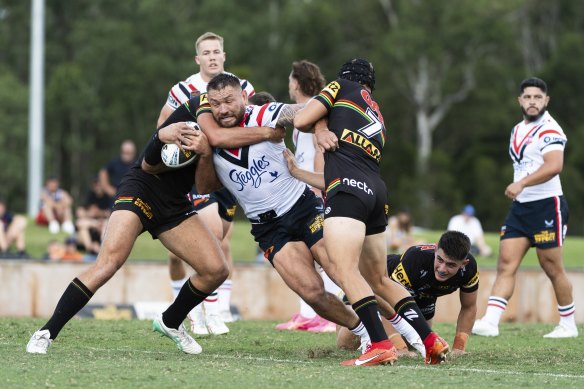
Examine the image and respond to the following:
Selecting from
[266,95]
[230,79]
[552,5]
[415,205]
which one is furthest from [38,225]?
[552,5]

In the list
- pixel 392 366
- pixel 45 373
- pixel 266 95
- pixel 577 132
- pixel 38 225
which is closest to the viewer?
pixel 45 373

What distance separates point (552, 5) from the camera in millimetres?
49031

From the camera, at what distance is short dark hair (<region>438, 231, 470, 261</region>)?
856 centimetres

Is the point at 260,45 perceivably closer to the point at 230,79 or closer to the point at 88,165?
the point at 88,165

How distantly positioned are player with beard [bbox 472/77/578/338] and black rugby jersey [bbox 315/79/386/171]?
3271 millimetres

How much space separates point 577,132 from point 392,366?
1563 inches

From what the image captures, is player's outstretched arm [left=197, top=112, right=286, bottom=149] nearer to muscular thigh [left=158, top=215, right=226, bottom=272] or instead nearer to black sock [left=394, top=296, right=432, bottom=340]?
muscular thigh [left=158, top=215, right=226, bottom=272]

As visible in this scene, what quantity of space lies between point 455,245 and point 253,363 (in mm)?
1825

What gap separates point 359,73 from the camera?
8.62 meters

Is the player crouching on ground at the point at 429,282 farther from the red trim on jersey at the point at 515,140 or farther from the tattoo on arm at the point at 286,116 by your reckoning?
the red trim on jersey at the point at 515,140

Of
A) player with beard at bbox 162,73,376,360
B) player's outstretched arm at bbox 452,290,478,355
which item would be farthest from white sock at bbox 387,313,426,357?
player's outstretched arm at bbox 452,290,478,355

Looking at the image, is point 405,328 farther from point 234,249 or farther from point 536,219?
point 234,249

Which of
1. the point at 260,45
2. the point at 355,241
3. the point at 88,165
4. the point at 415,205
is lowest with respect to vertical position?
the point at 355,241

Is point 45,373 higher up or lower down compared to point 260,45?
lower down
